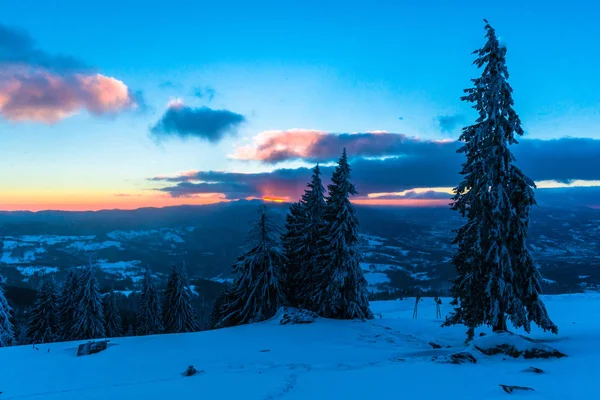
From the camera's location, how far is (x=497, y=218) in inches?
627

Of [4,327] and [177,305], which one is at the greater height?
[4,327]

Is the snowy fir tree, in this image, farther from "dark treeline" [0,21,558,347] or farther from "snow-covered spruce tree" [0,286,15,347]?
"snow-covered spruce tree" [0,286,15,347]

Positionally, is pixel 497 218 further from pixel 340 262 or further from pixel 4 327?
pixel 4 327

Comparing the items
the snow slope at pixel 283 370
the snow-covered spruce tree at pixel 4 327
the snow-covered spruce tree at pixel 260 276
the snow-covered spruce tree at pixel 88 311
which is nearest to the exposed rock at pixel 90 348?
the snow slope at pixel 283 370

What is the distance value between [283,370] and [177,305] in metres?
40.8

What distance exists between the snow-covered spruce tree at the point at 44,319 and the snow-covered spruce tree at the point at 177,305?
43.0ft

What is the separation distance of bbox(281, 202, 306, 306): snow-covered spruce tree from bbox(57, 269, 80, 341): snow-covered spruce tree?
27.2m

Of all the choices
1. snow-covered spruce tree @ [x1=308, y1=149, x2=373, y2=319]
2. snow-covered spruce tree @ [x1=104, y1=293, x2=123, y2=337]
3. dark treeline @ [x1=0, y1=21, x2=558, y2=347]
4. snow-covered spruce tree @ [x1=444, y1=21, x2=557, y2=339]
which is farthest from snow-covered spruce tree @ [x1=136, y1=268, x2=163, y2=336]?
snow-covered spruce tree @ [x1=444, y1=21, x2=557, y2=339]

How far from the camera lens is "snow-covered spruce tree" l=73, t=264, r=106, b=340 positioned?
4042cm

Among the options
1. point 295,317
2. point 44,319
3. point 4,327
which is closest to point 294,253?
point 295,317

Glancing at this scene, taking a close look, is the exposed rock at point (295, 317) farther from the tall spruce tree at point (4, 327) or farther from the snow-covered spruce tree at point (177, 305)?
the snow-covered spruce tree at point (177, 305)

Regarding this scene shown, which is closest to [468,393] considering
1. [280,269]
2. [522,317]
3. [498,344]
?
[498,344]

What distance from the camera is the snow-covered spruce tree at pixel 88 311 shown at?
4042 centimetres

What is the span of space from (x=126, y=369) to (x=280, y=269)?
19.5 m
